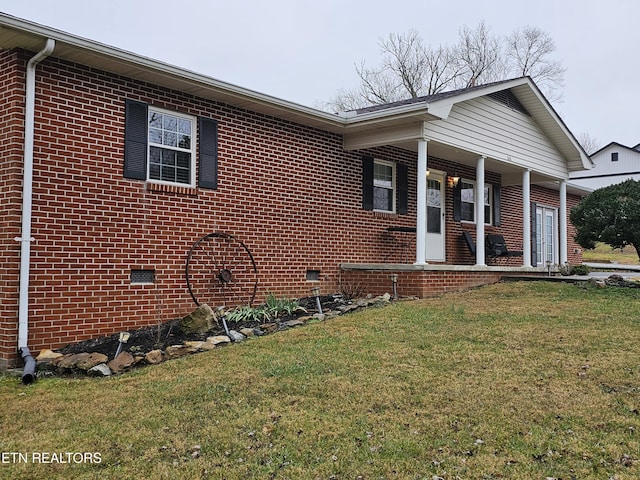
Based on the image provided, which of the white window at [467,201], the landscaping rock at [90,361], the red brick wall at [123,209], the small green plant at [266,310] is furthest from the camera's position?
the white window at [467,201]

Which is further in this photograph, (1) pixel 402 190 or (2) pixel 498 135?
(2) pixel 498 135

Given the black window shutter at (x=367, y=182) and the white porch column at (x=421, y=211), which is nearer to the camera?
the white porch column at (x=421, y=211)

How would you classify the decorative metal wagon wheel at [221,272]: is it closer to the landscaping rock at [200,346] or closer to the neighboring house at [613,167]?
the landscaping rock at [200,346]

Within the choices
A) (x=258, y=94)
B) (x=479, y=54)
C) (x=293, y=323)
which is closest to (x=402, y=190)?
(x=258, y=94)

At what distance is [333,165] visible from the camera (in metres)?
10.1

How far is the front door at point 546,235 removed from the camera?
54.4 ft

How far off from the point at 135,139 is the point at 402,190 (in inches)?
223

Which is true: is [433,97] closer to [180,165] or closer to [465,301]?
[465,301]

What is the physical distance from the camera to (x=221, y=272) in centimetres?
820

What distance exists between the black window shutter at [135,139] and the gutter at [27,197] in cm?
116

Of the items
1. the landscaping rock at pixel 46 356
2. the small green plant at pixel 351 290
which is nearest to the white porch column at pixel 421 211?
the small green plant at pixel 351 290

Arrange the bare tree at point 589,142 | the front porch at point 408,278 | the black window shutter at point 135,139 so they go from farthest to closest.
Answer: the bare tree at point 589,142, the front porch at point 408,278, the black window shutter at point 135,139

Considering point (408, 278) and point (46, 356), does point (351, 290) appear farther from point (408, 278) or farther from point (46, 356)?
point (46, 356)

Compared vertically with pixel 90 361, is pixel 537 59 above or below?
above
